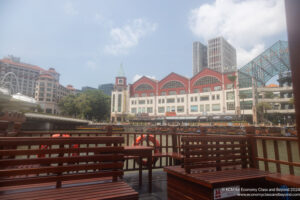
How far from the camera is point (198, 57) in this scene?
13738cm

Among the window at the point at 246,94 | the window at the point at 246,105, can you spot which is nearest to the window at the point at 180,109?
the window at the point at 246,105

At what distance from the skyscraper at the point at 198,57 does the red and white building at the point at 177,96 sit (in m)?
79.2

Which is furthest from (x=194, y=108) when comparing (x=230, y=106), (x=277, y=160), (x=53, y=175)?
(x=53, y=175)

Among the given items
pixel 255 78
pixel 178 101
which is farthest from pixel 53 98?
pixel 255 78

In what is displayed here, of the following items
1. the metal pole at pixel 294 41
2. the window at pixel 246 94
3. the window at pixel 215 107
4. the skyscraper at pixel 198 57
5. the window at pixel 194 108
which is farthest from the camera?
the skyscraper at pixel 198 57

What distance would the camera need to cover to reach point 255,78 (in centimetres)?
4978

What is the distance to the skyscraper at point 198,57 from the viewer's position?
13738 centimetres

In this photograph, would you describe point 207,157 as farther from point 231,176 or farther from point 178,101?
point 178,101

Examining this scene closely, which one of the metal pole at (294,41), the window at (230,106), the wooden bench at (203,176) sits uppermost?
the window at (230,106)

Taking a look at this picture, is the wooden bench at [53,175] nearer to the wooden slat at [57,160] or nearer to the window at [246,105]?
the wooden slat at [57,160]

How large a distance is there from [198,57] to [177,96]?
8755 cm

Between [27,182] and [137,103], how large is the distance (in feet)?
217

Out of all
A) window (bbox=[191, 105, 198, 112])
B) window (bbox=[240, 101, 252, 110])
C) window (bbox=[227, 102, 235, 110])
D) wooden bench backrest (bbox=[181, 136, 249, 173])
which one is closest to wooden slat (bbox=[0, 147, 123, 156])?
wooden bench backrest (bbox=[181, 136, 249, 173])

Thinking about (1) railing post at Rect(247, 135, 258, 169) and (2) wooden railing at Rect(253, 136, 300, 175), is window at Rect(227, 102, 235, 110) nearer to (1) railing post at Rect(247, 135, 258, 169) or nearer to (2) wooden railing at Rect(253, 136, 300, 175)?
(2) wooden railing at Rect(253, 136, 300, 175)
